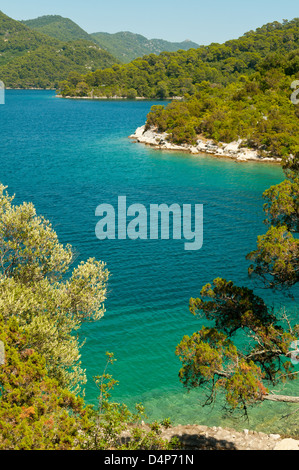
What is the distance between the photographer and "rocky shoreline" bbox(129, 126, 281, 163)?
295 ft

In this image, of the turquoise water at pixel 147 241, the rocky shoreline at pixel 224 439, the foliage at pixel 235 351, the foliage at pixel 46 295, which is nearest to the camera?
the foliage at pixel 235 351

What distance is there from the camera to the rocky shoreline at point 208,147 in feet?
295

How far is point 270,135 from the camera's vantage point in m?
88.6

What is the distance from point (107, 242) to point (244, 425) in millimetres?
26200

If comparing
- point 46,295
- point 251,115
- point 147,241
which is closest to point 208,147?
point 251,115

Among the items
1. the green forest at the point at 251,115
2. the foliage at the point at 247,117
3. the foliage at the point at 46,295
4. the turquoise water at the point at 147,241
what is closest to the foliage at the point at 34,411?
the foliage at the point at 46,295

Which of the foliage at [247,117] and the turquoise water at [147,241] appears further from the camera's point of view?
the foliage at [247,117]

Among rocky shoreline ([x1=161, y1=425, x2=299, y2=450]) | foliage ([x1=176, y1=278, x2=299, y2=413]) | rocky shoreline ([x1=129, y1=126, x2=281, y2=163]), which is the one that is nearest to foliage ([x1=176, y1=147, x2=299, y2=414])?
foliage ([x1=176, y1=278, x2=299, y2=413])

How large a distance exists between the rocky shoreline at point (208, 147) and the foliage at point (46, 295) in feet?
242

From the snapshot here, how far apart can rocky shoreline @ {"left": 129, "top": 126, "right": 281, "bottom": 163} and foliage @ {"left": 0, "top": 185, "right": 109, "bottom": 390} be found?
73714 millimetres

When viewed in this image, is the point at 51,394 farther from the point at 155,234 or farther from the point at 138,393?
the point at 155,234

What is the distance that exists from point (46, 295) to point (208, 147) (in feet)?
277

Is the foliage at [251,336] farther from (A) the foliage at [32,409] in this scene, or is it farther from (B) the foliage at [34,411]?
(A) the foliage at [32,409]
